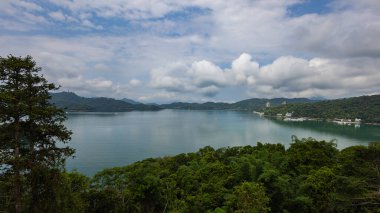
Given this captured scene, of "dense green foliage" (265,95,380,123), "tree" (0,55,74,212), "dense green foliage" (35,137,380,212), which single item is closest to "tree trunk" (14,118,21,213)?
"tree" (0,55,74,212)

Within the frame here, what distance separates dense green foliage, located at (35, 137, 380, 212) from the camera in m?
13.6

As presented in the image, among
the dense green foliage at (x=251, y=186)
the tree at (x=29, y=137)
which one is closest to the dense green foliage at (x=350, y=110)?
the dense green foliage at (x=251, y=186)

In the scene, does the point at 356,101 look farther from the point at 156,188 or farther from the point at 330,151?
the point at 156,188

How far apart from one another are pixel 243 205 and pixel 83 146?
6514cm

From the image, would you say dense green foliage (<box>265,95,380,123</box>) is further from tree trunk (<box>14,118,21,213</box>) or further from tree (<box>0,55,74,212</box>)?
tree trunk (<box>14,118,21,213</box>)

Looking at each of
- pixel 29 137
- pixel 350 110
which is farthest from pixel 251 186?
pixel 350 110

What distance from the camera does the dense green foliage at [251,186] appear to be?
13555 mm

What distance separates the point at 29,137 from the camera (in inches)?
406

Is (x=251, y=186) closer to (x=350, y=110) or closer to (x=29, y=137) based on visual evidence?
(x=29, y=137)

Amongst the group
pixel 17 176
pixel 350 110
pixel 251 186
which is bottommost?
pixel 251 186

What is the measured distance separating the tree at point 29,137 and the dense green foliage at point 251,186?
3510 millimetres

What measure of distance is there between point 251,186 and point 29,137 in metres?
9.39

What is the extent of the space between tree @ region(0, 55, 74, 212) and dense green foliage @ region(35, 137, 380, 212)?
351 cm

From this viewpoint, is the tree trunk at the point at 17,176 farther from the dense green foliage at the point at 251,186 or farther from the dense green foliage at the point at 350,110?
the dense green foliage at the point at 350,110
